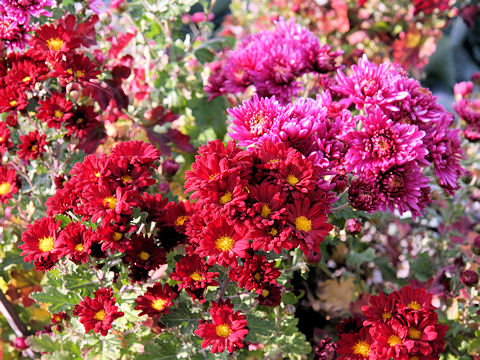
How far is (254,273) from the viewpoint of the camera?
0.86m

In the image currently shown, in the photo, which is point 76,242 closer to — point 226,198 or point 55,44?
point 226,198

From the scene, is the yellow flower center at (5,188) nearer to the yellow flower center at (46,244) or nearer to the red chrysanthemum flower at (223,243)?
the yellow flower center at (46,244)

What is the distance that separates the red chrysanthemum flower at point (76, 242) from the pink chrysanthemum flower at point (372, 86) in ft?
2.25

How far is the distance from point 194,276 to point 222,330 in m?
0.12

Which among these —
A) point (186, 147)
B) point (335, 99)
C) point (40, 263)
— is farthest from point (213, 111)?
point (40, 263)

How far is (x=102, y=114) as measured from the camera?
1.55m

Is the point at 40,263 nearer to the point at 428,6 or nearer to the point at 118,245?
the point at 118,245

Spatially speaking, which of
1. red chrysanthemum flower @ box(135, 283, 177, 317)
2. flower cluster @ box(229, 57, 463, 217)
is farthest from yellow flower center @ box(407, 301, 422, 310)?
red chrysanthemum flower @ box(135, 283, 177, 317)

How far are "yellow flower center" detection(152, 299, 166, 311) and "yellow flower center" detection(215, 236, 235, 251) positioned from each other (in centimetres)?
19

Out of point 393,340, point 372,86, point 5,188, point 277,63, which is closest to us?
point 393,340

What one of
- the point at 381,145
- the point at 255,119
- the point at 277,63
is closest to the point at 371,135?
the point at 381,145

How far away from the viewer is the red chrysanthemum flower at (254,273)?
0.84m

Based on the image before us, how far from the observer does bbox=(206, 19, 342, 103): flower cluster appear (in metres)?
1.26

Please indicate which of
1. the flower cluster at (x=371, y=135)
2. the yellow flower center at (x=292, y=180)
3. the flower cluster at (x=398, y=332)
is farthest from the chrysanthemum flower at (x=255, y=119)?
the flower cluster at (x=398, y=332)
